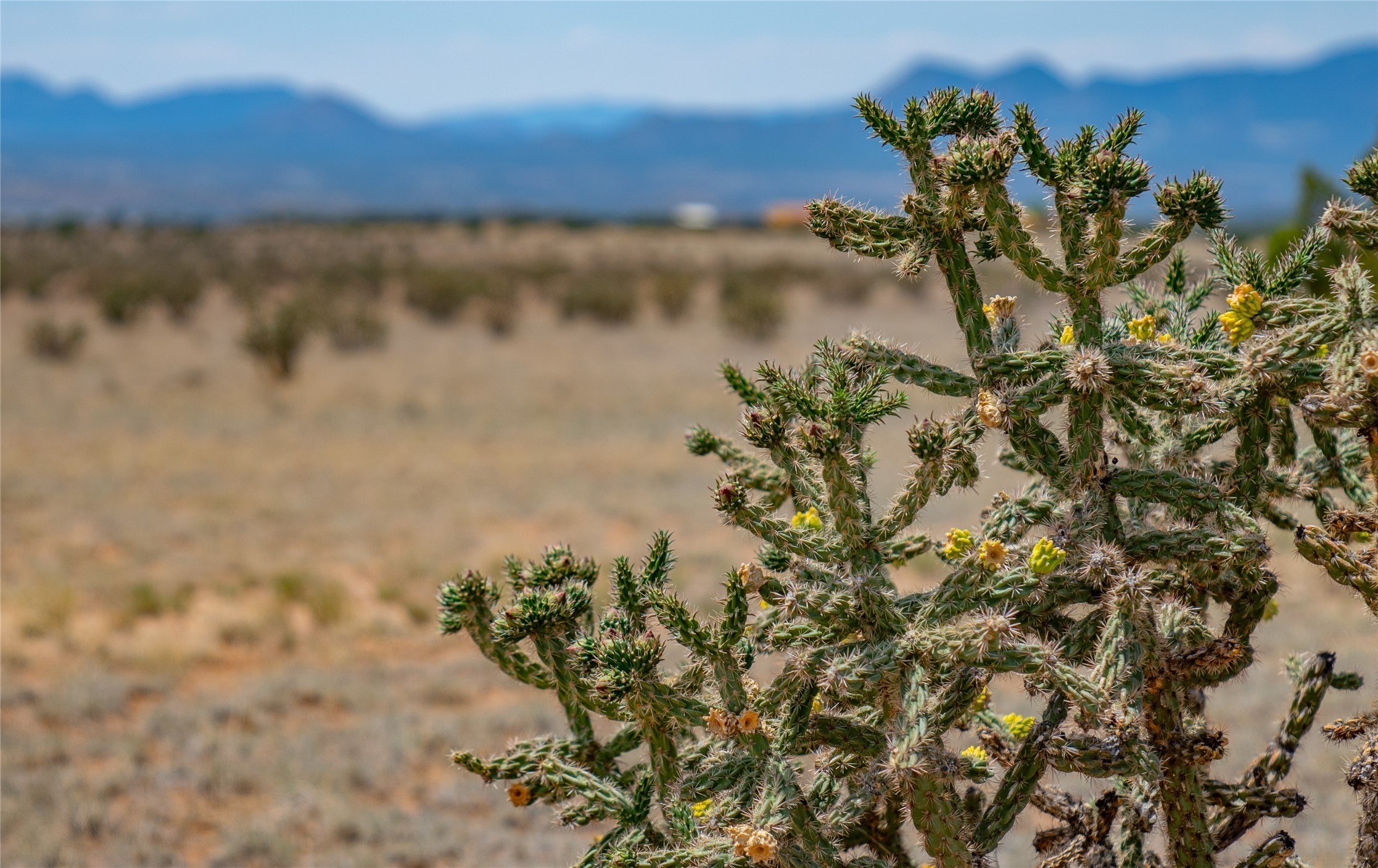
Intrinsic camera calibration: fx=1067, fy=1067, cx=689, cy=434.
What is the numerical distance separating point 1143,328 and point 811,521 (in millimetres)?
835

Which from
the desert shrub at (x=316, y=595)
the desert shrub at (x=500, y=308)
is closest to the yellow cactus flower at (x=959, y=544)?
the desert shrub at (x=316, y=595)

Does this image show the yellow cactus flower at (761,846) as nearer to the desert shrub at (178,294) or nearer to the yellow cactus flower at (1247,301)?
the yellow cactus flower at (1247,301)

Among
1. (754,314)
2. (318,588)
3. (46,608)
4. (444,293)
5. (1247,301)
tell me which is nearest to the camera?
(1247,301)

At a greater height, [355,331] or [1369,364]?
[1369,364]

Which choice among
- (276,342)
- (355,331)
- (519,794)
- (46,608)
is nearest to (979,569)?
(519,794)

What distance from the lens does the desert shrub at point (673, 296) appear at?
3002 cm

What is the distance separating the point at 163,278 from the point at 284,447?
60.9ft

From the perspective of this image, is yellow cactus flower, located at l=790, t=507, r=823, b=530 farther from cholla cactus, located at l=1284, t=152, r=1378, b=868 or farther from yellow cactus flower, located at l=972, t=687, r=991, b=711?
cholla cactus, located at l=1284, t=152, r=1378, b=868

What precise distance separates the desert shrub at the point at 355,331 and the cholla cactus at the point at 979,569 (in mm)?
22602

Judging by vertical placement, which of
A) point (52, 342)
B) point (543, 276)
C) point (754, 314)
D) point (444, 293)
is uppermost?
point (543, 276)

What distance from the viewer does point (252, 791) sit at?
20.7 feet

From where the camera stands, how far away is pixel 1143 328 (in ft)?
7.55

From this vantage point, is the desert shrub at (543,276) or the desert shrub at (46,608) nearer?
the desert shrub at (46,608)

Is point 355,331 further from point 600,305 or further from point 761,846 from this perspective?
point 761,846
